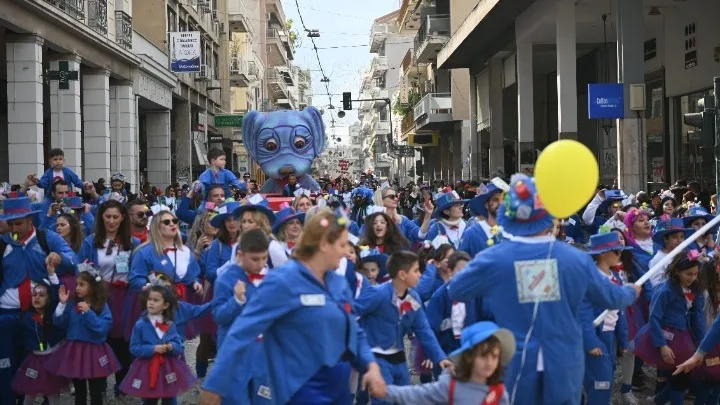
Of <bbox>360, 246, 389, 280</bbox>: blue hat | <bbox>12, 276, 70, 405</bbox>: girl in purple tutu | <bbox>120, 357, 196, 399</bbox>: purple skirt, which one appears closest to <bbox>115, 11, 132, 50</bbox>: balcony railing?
<bbox>12, 276, 70, 405</bbox>: girl in purple tutu

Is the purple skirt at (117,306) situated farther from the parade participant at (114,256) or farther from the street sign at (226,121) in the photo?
the street sign at (226,121)

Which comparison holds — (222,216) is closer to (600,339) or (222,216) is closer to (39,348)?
(39,348)

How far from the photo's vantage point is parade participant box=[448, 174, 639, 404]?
5.38m

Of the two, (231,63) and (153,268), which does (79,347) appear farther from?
(231,63)

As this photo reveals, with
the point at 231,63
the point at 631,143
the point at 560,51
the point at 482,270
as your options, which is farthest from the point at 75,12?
the point at 231,63

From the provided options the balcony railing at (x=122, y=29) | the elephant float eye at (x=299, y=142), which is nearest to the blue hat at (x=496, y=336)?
the elephant float eye at (x=299, y=142)

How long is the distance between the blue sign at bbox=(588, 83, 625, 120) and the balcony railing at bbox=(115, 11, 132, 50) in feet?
48.0

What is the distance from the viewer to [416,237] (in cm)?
1148

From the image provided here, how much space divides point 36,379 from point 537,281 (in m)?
4.97

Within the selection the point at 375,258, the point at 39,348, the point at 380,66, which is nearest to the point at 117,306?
the point at 39,348

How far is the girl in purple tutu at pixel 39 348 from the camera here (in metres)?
8.55

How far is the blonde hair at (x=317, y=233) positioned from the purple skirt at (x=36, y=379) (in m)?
4.16

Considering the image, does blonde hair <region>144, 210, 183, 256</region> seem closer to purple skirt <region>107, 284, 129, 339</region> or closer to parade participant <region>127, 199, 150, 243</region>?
purple skirt <region>107, 284, 129, 339</region>

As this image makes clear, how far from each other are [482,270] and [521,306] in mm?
284
